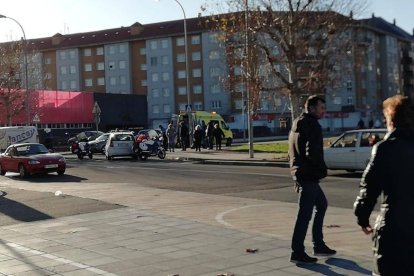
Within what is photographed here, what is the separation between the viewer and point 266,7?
2681cm

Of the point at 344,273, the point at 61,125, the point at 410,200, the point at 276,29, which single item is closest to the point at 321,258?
the point at 344,273

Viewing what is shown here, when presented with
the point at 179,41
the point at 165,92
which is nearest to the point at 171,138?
the point at 179,41

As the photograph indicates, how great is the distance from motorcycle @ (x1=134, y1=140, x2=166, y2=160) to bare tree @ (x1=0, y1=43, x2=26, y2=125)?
28080 mm

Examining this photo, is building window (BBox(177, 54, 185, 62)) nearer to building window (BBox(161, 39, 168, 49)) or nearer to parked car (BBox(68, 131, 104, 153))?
building window (BBox(161, 39, 168, 49))

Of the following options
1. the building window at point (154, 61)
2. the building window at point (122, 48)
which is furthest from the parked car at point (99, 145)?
the building window at point (122, 48)

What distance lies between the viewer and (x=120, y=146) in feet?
101

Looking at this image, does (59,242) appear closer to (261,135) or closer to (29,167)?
(29,167)

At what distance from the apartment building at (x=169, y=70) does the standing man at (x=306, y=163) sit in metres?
78.0

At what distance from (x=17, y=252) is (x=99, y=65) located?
329 ft

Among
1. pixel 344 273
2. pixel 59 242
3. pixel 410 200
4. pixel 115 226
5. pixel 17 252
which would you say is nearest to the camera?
pixel 410 200

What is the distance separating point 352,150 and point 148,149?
45.9 feet

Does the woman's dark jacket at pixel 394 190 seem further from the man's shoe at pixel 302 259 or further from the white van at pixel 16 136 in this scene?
the white van at pixel 16 136

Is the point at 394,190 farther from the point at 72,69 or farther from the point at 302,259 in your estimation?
the point at 72,69

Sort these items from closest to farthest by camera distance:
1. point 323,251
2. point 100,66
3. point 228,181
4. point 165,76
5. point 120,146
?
point 323,251 → point 228,181 → point 120,146 → point 165,76 → point 100,66
